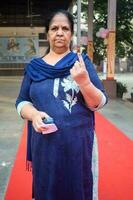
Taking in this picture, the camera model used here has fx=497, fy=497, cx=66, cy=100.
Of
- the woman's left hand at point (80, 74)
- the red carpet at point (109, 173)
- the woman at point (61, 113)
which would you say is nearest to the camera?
the woman's left hand at point (80, 74)

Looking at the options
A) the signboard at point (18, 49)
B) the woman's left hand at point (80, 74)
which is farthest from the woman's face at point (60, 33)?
the signboard at point (18, 49)

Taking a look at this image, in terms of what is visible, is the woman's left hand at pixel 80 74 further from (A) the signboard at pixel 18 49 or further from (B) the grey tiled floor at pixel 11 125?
(A) the signboard at pixel 18 49

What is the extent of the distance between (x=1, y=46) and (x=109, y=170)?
27865 mm

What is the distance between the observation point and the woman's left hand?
286 cm

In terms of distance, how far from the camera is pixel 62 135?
10.1 ft

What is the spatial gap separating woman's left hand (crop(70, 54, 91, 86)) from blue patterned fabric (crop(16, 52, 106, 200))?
0.14 metres

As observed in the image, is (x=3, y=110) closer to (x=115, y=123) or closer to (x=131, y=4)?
(x=115, y=123)

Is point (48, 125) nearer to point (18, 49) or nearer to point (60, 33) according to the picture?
point (60, 33)

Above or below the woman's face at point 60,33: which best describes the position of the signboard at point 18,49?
below

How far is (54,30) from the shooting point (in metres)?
3.18

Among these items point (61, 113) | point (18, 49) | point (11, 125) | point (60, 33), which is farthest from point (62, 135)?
point (18, 49)

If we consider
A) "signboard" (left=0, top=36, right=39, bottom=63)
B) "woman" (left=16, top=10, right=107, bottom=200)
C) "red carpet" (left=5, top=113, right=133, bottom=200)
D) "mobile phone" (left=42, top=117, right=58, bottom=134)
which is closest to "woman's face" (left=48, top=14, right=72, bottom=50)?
"woman" (left=16, top=10, right=107, bottom=200)

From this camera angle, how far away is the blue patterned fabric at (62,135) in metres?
3.05

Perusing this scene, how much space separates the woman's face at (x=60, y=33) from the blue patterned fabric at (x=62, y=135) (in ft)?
0.28
